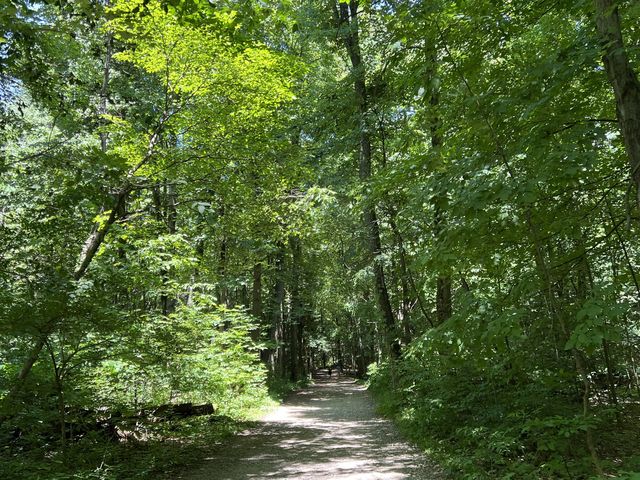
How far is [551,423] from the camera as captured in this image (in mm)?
3836

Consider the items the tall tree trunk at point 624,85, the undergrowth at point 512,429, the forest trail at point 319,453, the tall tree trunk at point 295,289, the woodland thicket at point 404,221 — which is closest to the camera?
the tall tree trunk at point 624,85

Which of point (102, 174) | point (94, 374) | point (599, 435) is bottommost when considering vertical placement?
point (599, 435)

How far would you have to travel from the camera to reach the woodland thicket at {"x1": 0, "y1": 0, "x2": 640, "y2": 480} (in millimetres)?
4285

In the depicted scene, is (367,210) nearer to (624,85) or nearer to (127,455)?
(127,455)

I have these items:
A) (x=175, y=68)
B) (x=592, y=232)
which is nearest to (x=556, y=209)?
(x=592, y=232)

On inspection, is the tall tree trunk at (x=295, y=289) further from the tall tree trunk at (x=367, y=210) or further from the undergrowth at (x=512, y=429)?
the undergrowth at (x=512, y=429)

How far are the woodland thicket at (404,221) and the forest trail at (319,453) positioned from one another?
0.53 meters

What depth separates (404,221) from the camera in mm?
9266

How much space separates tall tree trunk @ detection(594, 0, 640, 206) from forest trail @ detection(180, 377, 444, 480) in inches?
187

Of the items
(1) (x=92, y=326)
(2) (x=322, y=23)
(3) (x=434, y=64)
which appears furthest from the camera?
(2) (x=322, y=23)

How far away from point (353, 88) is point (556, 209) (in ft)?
37.3

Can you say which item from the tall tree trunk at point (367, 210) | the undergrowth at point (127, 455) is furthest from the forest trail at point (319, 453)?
the tall tree trunk at point (367, 210)

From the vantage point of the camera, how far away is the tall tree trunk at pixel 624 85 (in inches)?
140

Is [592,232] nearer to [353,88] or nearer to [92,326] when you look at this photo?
[92,326]
